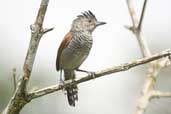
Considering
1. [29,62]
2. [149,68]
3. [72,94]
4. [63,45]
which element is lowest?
[72,94]

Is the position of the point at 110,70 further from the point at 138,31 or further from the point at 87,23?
the point at 87,23

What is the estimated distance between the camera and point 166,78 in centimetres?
931

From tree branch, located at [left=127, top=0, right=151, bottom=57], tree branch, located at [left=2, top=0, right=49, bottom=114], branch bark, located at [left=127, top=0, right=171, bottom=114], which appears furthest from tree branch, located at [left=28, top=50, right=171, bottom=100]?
tree branch, located at [left=127, top=0, right=151, bottom=57]

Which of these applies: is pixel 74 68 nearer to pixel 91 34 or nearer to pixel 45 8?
pixel 91 34

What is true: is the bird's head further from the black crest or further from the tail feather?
the tail feather

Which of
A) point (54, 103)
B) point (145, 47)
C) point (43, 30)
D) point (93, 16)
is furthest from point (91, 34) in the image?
point (54, 103)

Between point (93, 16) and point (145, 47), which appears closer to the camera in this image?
point (145, 47)

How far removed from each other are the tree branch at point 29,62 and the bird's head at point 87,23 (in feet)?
8.56

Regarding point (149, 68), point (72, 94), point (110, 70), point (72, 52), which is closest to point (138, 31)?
point (149, 68)

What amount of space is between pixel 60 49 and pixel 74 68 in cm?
25

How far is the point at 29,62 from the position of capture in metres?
4.25

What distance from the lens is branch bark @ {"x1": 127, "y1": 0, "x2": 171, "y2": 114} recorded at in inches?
198

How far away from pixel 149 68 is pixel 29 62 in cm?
168

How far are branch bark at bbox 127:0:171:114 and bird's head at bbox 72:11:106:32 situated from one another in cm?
89
